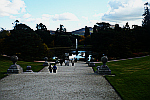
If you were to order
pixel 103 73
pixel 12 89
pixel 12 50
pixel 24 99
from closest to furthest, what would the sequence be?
pixel 24 99 → pixel 12 89 → pixel 103 73 → pixel 12 50

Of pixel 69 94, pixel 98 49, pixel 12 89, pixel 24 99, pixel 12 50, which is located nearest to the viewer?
pixel 24 99

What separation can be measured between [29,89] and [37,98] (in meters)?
2.38

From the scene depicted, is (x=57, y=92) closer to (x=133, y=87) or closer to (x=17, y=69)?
(x=133, y=87)

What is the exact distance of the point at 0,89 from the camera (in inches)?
501

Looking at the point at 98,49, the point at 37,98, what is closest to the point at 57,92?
the point at 37,98

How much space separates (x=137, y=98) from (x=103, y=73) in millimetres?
9076

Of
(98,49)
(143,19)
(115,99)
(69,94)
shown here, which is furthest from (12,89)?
(143,19)

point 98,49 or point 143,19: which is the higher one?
point 143,19

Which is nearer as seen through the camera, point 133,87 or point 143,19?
point 133,87

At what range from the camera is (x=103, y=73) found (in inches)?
781

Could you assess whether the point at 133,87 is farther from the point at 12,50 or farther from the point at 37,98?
the point at 12,50

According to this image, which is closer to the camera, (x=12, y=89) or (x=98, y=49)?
(x=12, y=89)

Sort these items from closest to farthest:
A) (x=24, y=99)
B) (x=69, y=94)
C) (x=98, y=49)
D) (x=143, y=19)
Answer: (x=24, y=99), (x=69, y=94), (x=98, y=49), (x=143, y=19)

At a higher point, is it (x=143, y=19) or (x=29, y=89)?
(x=143, y=19)
